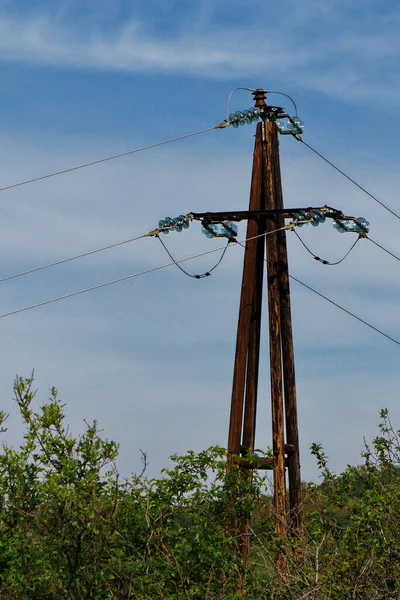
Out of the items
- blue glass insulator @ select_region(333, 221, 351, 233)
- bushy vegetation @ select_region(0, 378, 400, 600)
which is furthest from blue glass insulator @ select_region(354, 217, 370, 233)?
bushy vegetation @ select_region(0, 378, 400, 600)

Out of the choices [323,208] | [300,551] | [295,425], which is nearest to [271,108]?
[323,208]

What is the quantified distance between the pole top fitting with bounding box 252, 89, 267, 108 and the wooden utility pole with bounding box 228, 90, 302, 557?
0.25ft

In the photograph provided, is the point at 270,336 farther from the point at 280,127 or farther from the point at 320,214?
the point at 280,127

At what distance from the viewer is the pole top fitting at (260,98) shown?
591 inches

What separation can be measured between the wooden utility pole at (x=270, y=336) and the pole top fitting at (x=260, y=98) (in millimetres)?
76

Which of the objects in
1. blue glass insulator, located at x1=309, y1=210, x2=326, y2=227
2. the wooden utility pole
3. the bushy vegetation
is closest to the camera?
the bushy vegetation

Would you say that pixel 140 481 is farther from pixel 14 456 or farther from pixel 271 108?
pixel 271 108

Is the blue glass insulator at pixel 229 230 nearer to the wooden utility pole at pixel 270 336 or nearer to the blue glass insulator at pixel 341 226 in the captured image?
the wooden utility pole at pixel 270 336

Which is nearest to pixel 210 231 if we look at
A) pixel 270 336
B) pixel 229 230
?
pixel 229 230

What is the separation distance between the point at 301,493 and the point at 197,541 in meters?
2.55

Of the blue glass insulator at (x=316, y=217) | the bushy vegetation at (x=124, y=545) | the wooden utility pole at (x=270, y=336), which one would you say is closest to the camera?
the bushy vegetation at (x=124, y=545)

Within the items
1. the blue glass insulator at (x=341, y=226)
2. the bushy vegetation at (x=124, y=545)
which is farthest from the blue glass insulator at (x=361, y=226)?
the bushy vegetation at (x=124, y=545)

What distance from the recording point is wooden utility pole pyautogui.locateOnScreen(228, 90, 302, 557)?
45.8 feet

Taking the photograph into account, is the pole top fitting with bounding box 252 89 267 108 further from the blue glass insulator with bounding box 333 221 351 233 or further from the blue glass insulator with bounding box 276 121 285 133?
the blue glass insulator with bounding box 333 221 351 233
